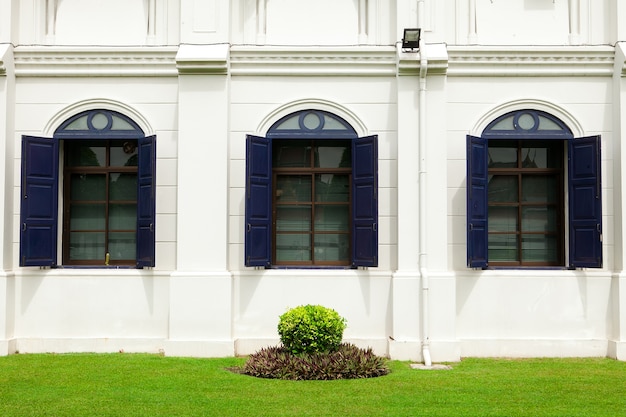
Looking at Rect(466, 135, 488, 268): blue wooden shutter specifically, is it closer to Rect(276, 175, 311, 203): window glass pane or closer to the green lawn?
the green lawn

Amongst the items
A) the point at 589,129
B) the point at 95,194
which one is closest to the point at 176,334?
the point at 95,194

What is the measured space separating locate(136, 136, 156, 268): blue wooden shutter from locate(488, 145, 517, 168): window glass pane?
5376 mm

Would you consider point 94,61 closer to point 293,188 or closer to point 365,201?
point 293,188

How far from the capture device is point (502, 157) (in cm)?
1234

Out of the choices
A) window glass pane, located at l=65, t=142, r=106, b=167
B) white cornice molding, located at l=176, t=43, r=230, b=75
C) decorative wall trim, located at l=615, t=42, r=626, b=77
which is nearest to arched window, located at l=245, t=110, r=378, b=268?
white cornice molding, located at l=176, t=43, r=230, b=75

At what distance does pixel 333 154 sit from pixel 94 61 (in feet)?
13.3

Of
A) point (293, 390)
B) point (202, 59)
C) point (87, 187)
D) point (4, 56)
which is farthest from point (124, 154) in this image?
point (293, 390)

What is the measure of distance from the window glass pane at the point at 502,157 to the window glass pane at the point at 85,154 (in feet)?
20.7

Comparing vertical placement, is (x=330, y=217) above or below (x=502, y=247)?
above

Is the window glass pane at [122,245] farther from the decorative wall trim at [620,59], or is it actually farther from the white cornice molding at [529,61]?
the decorative wall trim at [620,59]

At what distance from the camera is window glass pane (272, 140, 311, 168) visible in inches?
485

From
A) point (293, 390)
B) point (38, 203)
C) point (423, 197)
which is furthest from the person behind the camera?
point (38, 203)

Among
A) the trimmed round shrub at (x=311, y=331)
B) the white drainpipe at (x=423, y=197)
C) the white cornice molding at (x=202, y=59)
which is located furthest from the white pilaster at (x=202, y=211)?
the white drainpipe at (x=423, y=197)

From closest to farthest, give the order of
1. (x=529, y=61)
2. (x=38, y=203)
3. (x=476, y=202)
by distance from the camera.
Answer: (x=476, y=202) < (x=38, y=203) < (x=529, y=61)
